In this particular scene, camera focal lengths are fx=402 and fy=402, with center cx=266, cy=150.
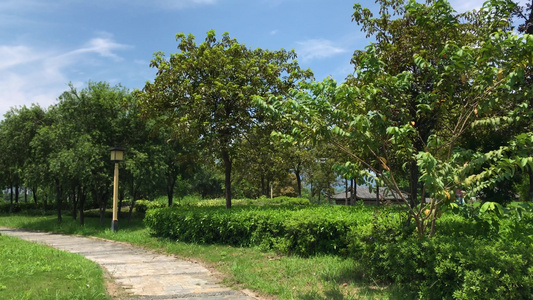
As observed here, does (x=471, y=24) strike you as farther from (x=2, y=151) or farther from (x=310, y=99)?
(x=2, y=151)

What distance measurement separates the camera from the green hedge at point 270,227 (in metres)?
7.70

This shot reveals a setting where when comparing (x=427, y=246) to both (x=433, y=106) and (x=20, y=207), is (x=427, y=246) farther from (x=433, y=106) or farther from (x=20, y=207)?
(x=20, y=207)

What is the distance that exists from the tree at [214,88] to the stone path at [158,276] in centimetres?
485

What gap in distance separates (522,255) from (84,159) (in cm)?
1515

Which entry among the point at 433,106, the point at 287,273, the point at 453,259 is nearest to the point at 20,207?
the point at 287,273

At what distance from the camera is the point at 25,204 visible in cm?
3619

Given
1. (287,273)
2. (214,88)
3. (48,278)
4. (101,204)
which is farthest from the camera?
(101,204)

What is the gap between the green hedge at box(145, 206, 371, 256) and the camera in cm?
770

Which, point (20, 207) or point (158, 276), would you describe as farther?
point (20, 207)

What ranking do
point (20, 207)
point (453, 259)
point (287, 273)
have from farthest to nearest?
point (20, 207), point (287, 273), point (453, 259)

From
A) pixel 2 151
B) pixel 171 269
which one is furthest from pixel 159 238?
pixel 2 151

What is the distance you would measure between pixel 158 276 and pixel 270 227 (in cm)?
281

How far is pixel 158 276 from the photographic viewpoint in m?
7.07

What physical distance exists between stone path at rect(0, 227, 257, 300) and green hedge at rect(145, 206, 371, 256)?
4.43ft
